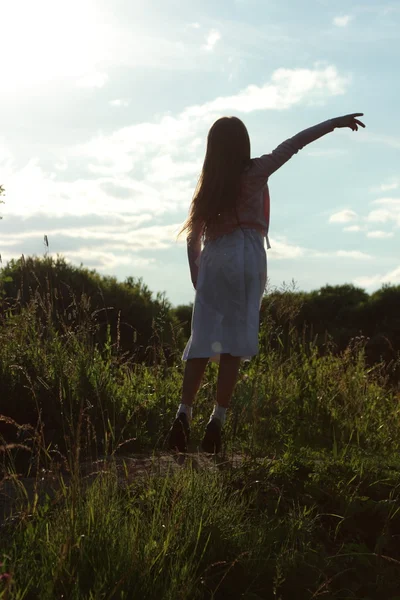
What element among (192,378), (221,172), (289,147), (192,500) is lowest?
(192,500)

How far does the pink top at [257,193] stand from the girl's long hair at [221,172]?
0.05 metres

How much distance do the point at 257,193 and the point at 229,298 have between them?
739 millimetres

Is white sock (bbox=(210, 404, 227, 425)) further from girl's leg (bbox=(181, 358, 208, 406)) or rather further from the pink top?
the pink top

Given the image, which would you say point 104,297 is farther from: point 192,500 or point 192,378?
point 192,500

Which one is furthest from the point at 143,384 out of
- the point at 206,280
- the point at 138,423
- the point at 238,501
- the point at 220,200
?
the point at 238,501

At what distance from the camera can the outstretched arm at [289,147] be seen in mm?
4871

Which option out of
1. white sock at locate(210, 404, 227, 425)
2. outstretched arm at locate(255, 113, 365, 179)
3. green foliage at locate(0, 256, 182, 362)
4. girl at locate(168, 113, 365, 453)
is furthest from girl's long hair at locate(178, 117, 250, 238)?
green foliage at locate(0, 256, 182, 362)

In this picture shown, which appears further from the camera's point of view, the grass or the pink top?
the pink top

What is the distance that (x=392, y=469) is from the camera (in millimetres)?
4426

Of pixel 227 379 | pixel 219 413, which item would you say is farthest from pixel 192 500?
pixel 227 379

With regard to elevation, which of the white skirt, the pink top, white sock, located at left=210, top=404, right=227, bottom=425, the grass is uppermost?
the pink top

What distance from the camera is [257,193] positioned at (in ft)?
16.4

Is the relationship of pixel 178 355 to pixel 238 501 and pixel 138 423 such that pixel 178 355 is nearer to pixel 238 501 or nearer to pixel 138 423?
→ pixel 138 423

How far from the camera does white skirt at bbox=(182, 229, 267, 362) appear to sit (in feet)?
16.0
